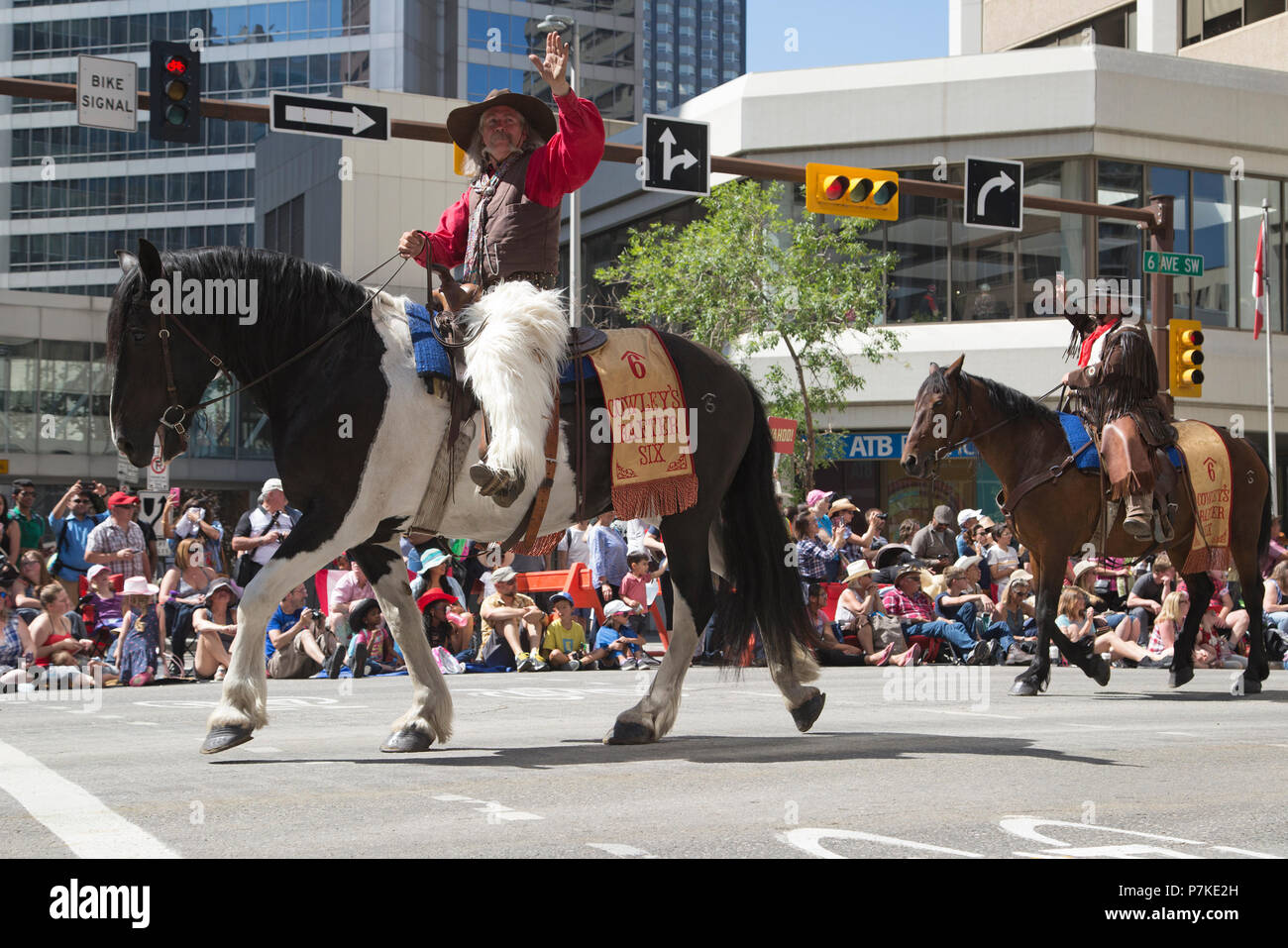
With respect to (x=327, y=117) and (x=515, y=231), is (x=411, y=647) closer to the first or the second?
(x=515, y=231)

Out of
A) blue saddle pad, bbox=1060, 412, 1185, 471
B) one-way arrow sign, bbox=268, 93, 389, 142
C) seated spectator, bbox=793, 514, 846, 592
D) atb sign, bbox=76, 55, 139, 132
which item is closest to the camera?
blue saddle pad, bbox=1060, 412, 1185, 471

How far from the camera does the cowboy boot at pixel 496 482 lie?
7.32 m

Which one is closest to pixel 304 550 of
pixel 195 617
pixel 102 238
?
pixel 195 617

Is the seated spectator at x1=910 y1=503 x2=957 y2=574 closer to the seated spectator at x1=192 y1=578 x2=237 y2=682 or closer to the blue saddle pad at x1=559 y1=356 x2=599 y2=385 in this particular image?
the seated spectator at x1=192 y1=578 x2=237 y2=682

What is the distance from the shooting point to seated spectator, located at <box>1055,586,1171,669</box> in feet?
54.4

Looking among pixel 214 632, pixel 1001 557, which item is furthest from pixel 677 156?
pixel 214 632

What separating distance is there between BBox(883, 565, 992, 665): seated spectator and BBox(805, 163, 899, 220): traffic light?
4.74 m

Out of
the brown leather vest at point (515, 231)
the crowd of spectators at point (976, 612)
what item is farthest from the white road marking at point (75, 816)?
the crowd of spectators at point (976, 612)

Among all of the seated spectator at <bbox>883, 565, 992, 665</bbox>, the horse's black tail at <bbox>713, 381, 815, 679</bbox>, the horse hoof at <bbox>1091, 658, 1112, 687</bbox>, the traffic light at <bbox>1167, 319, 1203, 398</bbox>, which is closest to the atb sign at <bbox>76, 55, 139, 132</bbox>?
the horse's black tail at <bbox>713, 381, 815, 679</bbox>

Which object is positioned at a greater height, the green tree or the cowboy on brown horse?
the green tree

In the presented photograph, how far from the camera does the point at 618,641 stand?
1747cm

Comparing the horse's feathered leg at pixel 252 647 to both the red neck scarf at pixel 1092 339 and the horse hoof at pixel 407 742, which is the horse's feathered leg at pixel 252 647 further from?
the red neck scarf at pixel 1092 339

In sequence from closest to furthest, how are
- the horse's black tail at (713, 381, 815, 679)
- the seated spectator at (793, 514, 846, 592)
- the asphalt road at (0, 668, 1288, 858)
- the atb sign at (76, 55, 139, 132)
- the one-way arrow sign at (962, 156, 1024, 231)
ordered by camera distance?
1. the asphalt road at (0, 668, 1288, 858)
2. the horse's black tail at (713, 381, 815, 679)
3. the atb sign at (76, 55, 139, 132)
4. the seated spectator at (793, 514, 846, 592)
5. the one-way arrow sign at (962, 156, 1024, 231)
